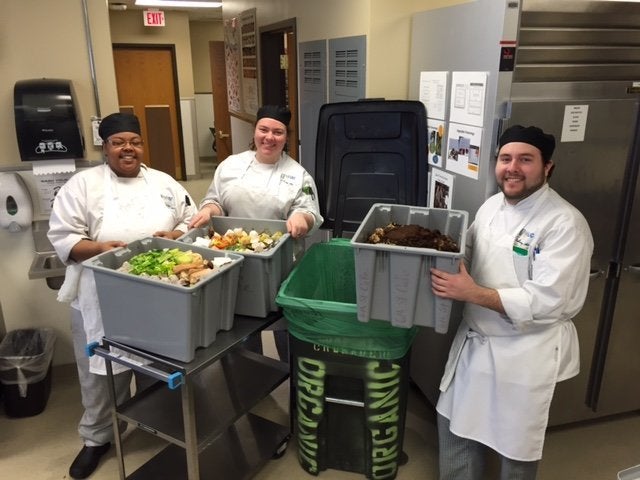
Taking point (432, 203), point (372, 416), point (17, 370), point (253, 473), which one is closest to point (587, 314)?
point (432, 203)

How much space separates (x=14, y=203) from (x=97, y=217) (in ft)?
2.65

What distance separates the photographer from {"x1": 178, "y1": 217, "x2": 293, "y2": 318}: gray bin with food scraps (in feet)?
5.96

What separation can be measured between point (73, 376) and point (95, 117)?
1445 mm

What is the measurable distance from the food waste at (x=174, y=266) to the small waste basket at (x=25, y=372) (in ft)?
4.03

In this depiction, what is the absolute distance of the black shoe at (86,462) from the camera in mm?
2205

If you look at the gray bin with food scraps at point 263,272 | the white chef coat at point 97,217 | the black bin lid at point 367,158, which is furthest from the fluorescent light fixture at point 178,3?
the gray bin with food scraps at point 263,272

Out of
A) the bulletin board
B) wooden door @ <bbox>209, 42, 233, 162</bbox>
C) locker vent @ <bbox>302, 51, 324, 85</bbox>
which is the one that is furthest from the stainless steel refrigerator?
wooden door @ <bbox>209, 42, 233, 162</bbox>

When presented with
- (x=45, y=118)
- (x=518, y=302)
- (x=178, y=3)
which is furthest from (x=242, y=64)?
(x=518, y=302)

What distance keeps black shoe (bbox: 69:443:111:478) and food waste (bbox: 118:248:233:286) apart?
1055mm

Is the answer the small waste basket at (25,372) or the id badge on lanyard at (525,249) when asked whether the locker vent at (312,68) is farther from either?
the small waste basket at (25,372)

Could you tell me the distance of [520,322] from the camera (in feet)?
5.32

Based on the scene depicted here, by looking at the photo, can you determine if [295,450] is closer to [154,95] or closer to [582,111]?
[582,111]

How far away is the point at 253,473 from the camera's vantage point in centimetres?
218

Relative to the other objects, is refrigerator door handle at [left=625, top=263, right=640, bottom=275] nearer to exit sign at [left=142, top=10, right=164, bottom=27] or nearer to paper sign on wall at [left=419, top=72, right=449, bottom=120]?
paper sign on wall at [left=419, top=72, right=449, bottom=120]
